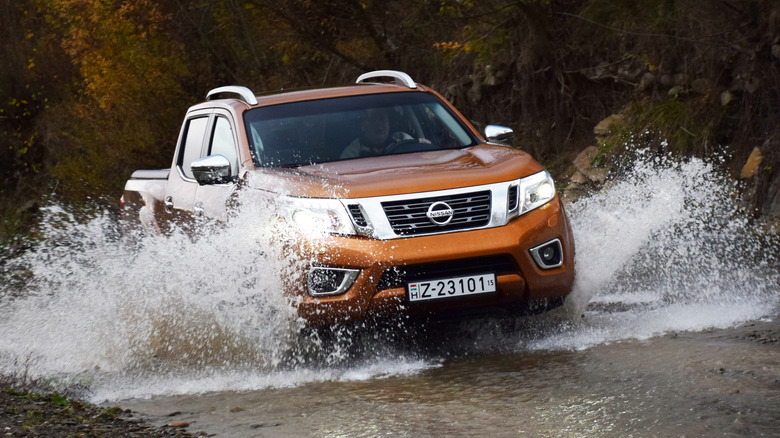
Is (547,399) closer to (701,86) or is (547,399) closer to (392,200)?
(392,200)

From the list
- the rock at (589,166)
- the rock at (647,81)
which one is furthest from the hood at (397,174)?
the rock at (647,81)

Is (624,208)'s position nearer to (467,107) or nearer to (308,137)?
(308,137)

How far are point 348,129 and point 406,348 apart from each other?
170 centimetres

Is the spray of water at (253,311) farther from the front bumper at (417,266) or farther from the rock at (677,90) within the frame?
the rock at (677,90)

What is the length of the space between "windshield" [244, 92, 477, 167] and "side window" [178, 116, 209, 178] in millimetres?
966

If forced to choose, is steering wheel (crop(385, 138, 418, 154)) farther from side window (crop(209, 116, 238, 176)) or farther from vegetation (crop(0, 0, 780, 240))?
vegetation (crop(0, 0, 780, 240))

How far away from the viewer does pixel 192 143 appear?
902cm

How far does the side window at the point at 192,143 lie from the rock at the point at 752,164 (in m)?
5.15

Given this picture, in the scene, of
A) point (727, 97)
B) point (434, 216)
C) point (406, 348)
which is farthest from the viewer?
point (727, 97)

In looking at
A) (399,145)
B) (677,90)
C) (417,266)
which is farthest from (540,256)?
(677,90)

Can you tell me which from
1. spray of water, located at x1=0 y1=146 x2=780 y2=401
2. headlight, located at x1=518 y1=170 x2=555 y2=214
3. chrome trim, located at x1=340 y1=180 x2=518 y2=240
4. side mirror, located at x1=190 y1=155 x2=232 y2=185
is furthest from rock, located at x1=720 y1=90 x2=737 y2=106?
side mirror, located at x1=190 y1=155 x2=232 y2=185

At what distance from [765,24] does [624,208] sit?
128 inches

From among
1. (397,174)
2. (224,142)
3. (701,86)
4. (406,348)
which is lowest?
(406,348)

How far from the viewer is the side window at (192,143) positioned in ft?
28.6
